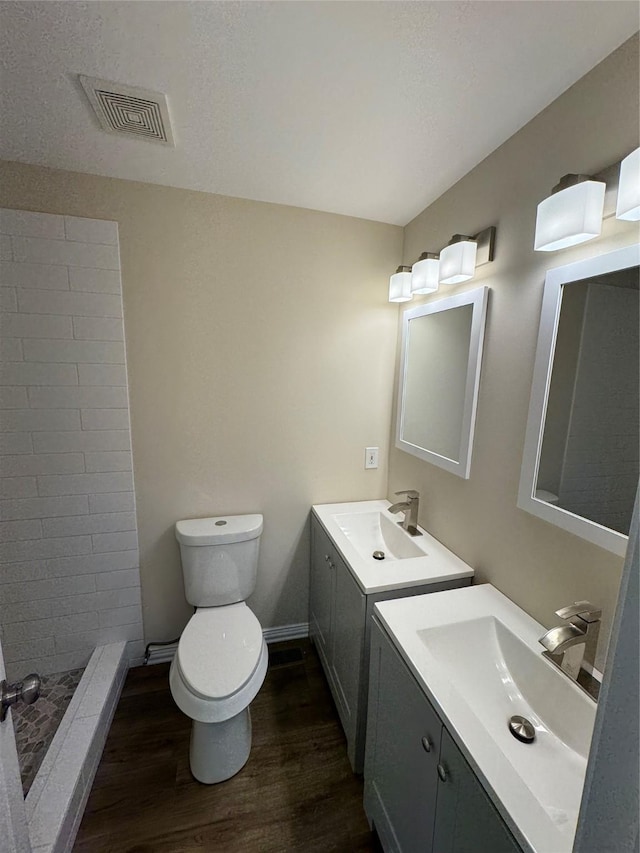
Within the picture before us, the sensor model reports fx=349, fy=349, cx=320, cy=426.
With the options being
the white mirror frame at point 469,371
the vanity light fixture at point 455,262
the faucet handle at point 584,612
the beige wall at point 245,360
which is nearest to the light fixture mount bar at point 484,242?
the vanity light fixture at point 455,262

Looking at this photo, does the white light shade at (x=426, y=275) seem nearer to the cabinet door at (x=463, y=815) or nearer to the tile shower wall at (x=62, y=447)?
the tile shower wall at (x=62, y=447)

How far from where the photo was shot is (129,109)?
112 centimetres

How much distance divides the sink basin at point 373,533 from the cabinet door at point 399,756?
585 millimetres

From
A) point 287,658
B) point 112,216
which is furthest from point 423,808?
point 112,216

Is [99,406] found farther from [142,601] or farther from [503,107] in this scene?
[503,107]

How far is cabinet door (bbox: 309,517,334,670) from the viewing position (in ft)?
5.49

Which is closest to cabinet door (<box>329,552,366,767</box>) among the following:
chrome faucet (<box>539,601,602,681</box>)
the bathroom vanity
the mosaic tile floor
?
the bathroom vanity

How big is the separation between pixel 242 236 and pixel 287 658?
2.22 m

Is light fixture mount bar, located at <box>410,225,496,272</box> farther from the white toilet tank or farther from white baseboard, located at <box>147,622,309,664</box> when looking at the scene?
white baseboard, located at <box>147,622,309,664</box>

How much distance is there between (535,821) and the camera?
0.60 m

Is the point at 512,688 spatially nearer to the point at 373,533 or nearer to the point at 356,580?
the point at 356,580

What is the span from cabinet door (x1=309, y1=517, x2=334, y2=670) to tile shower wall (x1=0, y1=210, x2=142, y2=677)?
916 mm

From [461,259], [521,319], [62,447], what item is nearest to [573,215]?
[521,319]

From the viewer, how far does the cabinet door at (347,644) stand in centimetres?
131
